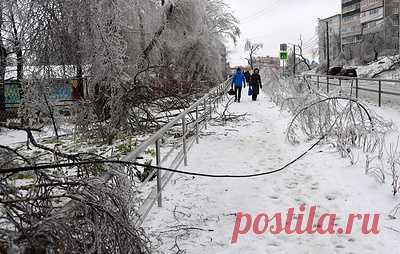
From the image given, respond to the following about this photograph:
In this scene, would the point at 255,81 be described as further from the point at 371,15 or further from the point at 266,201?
the point at 371,15

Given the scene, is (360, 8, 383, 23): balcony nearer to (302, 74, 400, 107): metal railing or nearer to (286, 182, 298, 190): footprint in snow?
(302, 74, 400, 107): metal railing

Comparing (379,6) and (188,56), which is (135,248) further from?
(379,6)

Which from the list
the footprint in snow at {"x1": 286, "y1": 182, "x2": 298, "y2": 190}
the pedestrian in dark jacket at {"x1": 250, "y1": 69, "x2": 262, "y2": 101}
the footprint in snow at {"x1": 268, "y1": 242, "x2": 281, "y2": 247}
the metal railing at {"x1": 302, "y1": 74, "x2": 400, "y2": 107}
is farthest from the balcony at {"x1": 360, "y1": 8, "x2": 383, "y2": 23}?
the footprint in snow at {"x1": 268, "y1": 242, "x2": 281, "y2": 247}

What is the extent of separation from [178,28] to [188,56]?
8426 millimetres

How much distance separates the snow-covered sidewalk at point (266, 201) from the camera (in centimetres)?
371

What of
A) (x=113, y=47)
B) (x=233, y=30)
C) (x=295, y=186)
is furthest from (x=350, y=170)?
(x=233, y=30)

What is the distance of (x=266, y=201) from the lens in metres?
4.87

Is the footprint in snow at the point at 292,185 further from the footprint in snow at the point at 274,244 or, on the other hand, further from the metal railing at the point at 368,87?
the metal railing at the point at 368,87

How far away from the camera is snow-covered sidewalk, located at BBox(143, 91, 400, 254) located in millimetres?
3709

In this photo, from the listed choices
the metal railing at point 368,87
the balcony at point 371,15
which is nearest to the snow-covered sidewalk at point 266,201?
the metal railing at point 368,87

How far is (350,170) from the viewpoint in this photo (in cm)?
589

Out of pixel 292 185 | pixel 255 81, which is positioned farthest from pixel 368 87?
pixel 292 185

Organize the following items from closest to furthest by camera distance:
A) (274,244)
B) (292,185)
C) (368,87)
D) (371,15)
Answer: (274,244) → (292,185) → (368,87) → (371,15)

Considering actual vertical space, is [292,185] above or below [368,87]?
below
